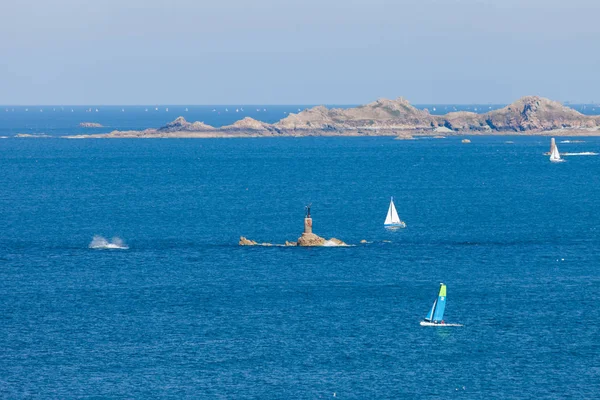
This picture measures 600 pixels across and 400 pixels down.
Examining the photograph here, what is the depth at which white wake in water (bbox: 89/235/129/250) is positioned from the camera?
13025 cm

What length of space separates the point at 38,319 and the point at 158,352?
50.7 feet

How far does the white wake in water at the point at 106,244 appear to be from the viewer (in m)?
130

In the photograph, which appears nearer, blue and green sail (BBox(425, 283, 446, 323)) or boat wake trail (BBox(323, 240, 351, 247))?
blue and green sail (BBox(425, 283, 446, 323))

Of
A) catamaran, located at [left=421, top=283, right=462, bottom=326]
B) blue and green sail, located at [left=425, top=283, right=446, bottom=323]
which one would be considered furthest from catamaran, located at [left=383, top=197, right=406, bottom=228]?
blue and green sail, located at [left=425, top=283, right=446, bottom=323]

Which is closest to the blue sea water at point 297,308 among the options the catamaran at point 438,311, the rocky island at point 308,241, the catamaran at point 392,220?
the catamaran at point 438,311

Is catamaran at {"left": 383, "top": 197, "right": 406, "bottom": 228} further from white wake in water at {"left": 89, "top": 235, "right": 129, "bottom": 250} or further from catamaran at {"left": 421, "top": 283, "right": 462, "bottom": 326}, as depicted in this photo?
catamaran at {"left": 421, "top": 283, "right": 462, "bottom": 326}

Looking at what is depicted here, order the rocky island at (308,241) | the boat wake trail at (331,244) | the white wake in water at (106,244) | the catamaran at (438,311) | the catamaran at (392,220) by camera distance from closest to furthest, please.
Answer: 1. the catamaran at (438,311)
2. the rocky island at (308,241)
3. the boat wake trail at (331,244)
4. the white wake in water at (106,244)
5. the catamaran at (392,220)

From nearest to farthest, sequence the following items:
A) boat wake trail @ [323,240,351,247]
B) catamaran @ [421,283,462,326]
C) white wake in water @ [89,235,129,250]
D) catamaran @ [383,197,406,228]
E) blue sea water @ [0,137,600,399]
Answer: blue sea water @ [0,137,600,399], catamaran @ [421,283,462,326], boat wake trail @ [323,240,351,247], white wake in water @ [89,235,129,250], catamaran @ [383,197,406,228]

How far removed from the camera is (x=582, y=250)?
420 ft

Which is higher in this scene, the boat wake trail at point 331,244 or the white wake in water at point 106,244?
the boat wake trail at point 331,244

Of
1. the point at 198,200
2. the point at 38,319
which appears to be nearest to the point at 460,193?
the point at 198,200

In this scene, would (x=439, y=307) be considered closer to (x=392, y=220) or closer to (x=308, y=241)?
(x=308, y=241)

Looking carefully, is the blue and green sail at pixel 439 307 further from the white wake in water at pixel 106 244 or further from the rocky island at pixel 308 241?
the white wake in water at pixel 106 244

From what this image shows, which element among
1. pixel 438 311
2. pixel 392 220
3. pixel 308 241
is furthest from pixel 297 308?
pixel 392 220
